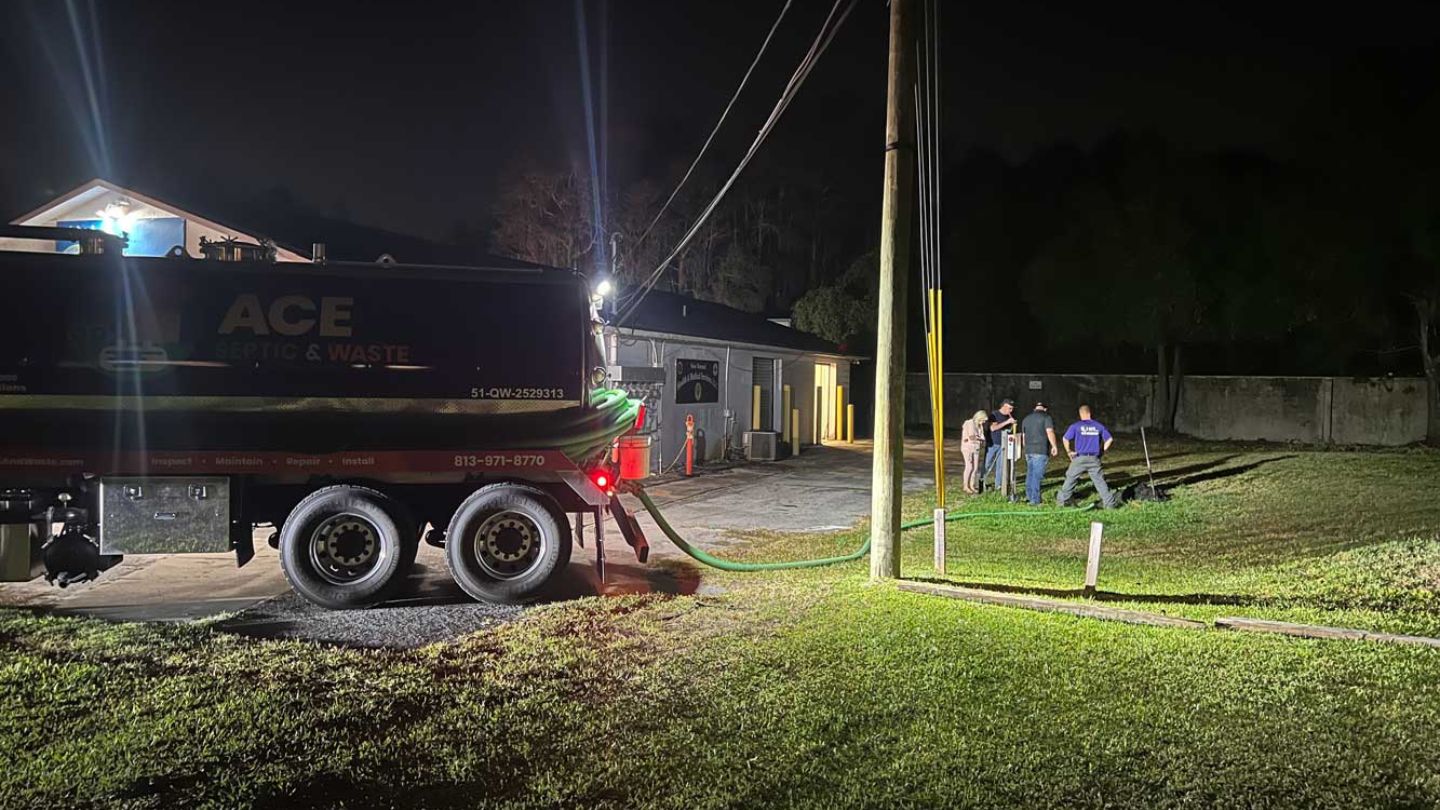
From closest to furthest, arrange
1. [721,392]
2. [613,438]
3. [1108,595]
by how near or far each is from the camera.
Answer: [1108,595] → [613,438] → [721,392]

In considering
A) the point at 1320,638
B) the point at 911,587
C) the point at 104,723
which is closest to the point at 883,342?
the point at 911,587

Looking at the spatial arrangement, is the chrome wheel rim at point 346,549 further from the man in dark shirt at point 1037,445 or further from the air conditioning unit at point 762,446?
the air conditioning unit at point 762,446

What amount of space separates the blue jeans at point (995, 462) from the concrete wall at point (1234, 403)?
1740cm

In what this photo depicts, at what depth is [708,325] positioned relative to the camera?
22.7 metres

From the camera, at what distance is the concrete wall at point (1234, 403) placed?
29.2 metres

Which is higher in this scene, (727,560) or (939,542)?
(939,542)

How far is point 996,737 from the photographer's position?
504cm

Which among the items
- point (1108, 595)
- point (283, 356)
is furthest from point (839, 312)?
point (283, 356)

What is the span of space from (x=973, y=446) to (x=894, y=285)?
9451 mm

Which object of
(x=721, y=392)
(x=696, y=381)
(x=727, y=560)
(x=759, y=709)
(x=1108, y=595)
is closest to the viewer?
(x=759, y=709)

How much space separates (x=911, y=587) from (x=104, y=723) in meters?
5.73

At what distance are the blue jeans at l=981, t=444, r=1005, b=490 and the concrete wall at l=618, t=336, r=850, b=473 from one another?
233 inches

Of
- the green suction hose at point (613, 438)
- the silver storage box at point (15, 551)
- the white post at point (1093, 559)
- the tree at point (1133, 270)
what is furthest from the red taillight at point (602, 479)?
the tree at point (1133, 270)

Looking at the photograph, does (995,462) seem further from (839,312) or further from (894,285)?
(839,312)
